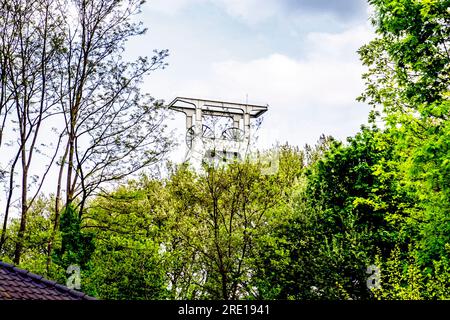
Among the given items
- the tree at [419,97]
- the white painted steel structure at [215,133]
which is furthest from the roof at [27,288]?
the white painted steel structure at [215,133]

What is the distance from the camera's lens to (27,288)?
37.0 feet

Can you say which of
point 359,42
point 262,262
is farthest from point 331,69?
point 262,262

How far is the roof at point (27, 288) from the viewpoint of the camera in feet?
35.0

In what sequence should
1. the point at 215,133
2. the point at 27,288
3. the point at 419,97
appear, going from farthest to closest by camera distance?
the point at 215,133 < the point at 419,97 < the point at 27,288

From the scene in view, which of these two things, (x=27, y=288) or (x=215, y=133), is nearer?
(x=27, y=288)

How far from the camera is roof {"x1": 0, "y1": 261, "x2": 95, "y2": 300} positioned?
35.0 feet

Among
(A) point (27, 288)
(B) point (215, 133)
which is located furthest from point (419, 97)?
(A) point (27, 288)

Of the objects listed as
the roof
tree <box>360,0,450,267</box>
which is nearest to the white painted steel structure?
tree <box>360,0,450,267</box>

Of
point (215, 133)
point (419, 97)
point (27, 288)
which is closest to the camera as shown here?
point (27, 288)

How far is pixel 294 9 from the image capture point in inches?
654

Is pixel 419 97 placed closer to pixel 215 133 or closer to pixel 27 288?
pixel 215 133

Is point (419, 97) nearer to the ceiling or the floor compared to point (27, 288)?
nearer to the ceiling

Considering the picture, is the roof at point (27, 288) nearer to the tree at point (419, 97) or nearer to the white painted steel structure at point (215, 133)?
the tree at point (419, 97)

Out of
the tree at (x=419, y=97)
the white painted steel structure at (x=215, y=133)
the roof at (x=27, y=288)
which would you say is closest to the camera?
the roof at (x=27, y=288)
